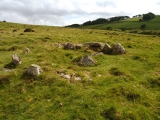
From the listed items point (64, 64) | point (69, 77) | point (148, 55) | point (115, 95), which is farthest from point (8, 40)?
point (115, 95)

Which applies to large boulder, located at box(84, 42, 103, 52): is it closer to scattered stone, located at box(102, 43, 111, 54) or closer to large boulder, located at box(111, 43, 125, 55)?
scattered stone, located at box(102, 43, 111, 54)

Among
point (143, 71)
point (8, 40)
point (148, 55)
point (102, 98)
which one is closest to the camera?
point (102, 98)

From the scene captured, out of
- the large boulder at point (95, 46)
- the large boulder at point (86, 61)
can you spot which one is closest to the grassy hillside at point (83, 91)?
the large boulder at point (86, 61)

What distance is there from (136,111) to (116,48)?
10961mm

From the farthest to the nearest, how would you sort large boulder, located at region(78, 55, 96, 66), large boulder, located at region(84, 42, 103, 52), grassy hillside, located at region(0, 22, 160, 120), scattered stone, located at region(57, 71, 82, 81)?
large boulder, located at region(84, 42, 103, 52) < large boulder, located at region(78, 55, 96, 66) < scattered stone, located at region(57, 71, 82, 81) < grassy hillside, located at region(0, 22, 160, 120)

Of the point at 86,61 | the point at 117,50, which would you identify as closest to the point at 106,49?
the point at 117,50

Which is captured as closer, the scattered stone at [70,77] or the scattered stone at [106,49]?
the scattered stone at [70,77]

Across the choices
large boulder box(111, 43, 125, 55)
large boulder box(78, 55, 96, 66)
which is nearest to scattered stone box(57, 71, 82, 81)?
large boulder box(78, 55, 96, 66)

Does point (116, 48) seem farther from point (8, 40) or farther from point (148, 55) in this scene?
point (8, 40)

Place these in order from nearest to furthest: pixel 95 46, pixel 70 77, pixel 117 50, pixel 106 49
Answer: pixel 70 77
pixel 117 50
pixel 106 49
pixel 95 46

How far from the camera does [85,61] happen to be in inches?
716

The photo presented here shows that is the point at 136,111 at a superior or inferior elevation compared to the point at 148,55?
inferior

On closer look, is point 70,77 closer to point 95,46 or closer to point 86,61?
point 86,61

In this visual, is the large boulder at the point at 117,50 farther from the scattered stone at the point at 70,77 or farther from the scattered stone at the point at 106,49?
the scattered stone at the point at 70,77
